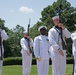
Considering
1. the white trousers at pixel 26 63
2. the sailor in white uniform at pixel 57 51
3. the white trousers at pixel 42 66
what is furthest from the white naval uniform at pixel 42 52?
the white trousers at pixel 26 63

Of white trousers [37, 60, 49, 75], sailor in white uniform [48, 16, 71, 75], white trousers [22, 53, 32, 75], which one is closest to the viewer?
sailor in white uniform [48, 16, 71, 75]

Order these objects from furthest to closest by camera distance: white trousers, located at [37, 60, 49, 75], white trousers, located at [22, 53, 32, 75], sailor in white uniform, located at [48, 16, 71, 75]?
white trousers, located at [22, 53, 32, 75] < white trousers, located at [37, 60, 49, 75] < sailor in white uniform, located at [48, 16, 71, 75]

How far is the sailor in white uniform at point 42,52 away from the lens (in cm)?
1421

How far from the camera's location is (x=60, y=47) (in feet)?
40.4

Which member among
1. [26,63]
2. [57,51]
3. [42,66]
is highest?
[57,51]

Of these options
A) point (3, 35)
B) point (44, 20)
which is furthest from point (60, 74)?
point (44, 20)

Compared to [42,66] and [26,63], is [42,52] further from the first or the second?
[26,63]

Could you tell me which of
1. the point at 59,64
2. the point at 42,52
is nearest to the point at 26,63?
the point at 42,52

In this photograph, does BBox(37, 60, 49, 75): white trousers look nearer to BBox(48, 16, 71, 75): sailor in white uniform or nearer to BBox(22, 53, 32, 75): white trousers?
BBox(48, 16, 71, 75): sailor in white uniform

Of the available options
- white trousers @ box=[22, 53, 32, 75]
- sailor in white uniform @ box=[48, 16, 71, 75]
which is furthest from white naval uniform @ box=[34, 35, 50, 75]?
white trousers @ box=[22, 53, 32, 75]

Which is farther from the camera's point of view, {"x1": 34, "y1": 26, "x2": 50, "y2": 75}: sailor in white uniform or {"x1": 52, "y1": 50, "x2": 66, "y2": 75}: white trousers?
{"x1": 34, "y1": 26, "x2": 50, "y2": 75}: sailor in white uniform

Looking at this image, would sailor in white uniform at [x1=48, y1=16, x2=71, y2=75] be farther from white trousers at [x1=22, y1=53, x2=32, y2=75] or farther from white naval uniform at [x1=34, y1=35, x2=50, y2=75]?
white trousers at [x1=22, y1=53, x2=32, y2=75]

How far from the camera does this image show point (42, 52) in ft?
47.1

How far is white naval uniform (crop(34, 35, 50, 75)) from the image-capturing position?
46.7 ft
